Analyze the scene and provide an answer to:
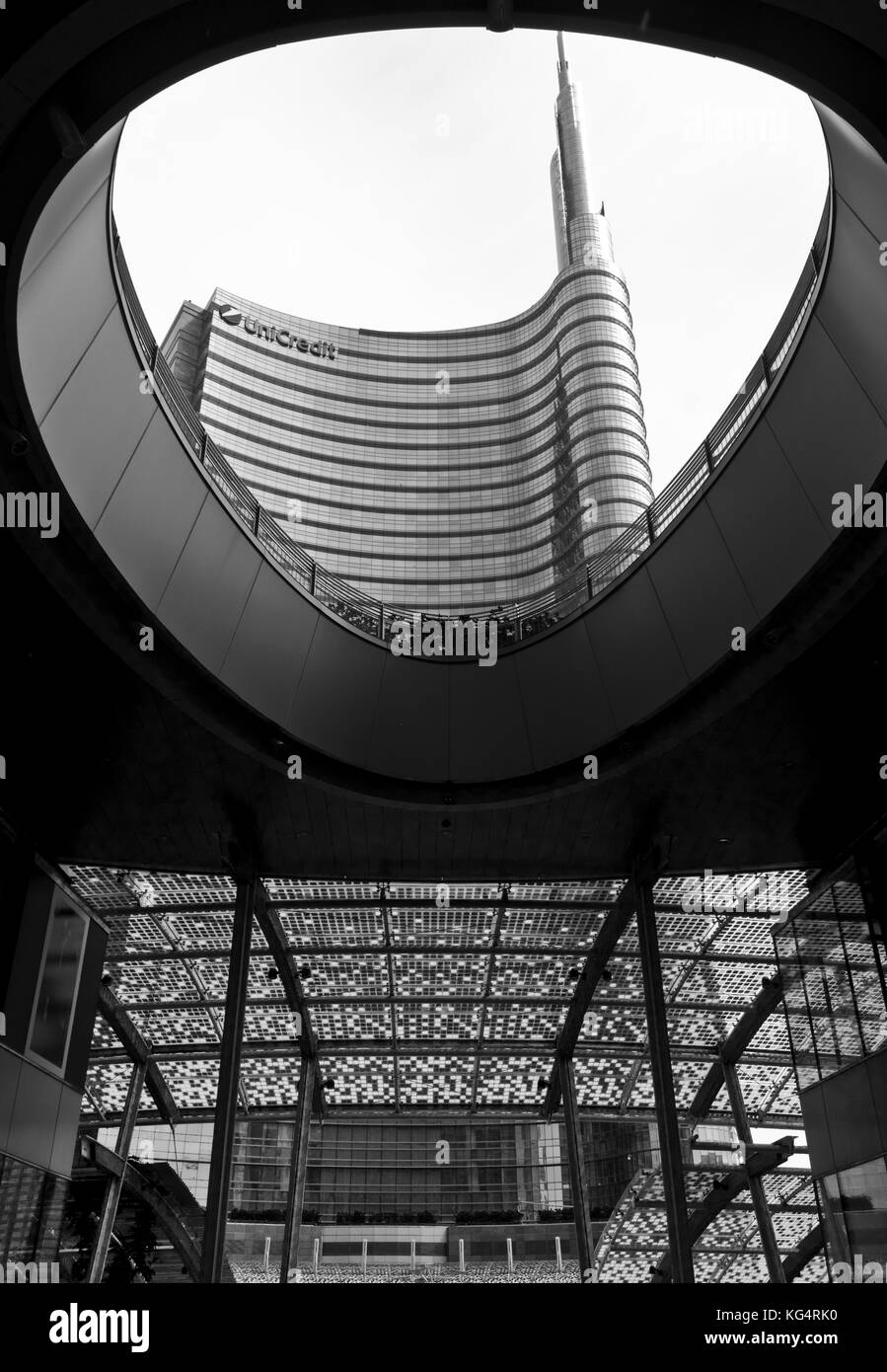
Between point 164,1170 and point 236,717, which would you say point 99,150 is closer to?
point 236,717

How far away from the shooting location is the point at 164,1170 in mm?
32312

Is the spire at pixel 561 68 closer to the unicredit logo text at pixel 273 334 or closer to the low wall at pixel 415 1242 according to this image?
the unicredit logo text at pixel 273 334

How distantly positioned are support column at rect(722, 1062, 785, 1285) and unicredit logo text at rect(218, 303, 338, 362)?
10485 centimetres

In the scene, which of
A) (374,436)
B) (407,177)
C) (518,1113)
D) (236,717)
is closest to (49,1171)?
(236,717)

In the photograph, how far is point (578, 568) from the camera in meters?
A: 16.8

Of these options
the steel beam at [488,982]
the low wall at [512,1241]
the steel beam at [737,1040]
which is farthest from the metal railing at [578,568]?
the low wall at [512,1241]

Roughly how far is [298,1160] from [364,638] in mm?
21259

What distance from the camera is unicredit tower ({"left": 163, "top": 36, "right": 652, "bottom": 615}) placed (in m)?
103

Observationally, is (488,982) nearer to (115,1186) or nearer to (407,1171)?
(115,1186)

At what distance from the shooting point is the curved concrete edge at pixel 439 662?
10586 mm

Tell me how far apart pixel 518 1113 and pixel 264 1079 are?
8.88 m

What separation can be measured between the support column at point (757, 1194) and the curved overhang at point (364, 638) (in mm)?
18479

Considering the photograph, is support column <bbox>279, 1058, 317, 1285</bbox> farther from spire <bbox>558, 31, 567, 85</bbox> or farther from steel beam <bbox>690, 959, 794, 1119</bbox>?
spire <bbox>558, 31, 567, 85</bbox>

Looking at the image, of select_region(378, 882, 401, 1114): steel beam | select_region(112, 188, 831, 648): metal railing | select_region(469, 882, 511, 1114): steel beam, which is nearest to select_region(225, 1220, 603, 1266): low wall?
select_region(469, 882, 511, 1114): steel beam
